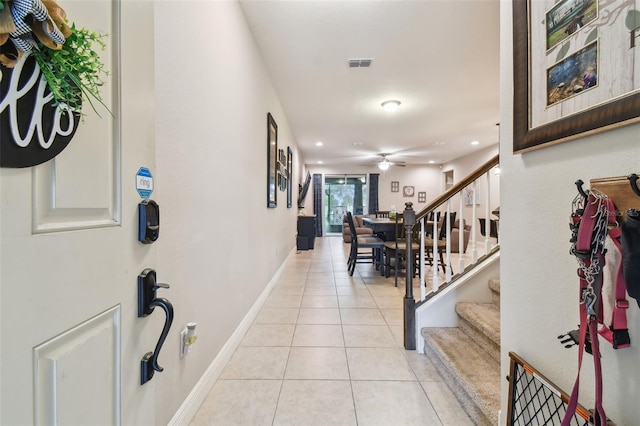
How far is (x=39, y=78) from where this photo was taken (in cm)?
45

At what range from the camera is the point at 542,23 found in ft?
3.07

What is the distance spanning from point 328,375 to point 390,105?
384cm

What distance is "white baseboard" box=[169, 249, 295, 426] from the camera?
4.43 feet

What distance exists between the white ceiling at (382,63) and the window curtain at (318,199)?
419 cm

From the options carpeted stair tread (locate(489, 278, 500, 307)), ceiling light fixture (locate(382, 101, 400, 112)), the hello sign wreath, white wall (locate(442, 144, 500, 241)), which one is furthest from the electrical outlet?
white wall (locate(442, 144, 500, 241))

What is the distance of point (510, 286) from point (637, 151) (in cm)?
65

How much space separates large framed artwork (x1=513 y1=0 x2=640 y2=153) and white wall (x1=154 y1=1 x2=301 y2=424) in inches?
56.9

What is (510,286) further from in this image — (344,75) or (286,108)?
(286,108)

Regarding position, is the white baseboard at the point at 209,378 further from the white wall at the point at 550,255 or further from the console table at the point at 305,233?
the console table at the point at 305,233

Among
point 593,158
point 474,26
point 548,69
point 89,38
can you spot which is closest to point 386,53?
point 474,26

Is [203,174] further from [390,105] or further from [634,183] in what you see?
[390,105]

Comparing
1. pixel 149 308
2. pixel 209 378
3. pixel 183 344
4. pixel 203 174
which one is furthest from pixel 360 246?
pixel 149 308

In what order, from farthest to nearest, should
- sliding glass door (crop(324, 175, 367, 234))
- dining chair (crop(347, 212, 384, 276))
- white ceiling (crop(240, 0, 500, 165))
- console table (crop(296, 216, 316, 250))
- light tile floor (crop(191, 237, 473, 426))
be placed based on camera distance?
1. sliding glass door (crop(324, 175, 367, 234))
2. console table (crop(296, 216, 316, 250))
3. dining chair (crop(347, 212, 384, 276))
4. white ceiling (crop(240, 0, 500, 165))
5. light tile floor (crop(191, 237, 473, 426))

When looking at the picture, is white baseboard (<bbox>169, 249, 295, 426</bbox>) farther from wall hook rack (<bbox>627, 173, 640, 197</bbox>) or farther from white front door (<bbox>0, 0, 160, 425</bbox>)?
wall hook rack (<bbox>627, 173, 640, 197</bbox>)
